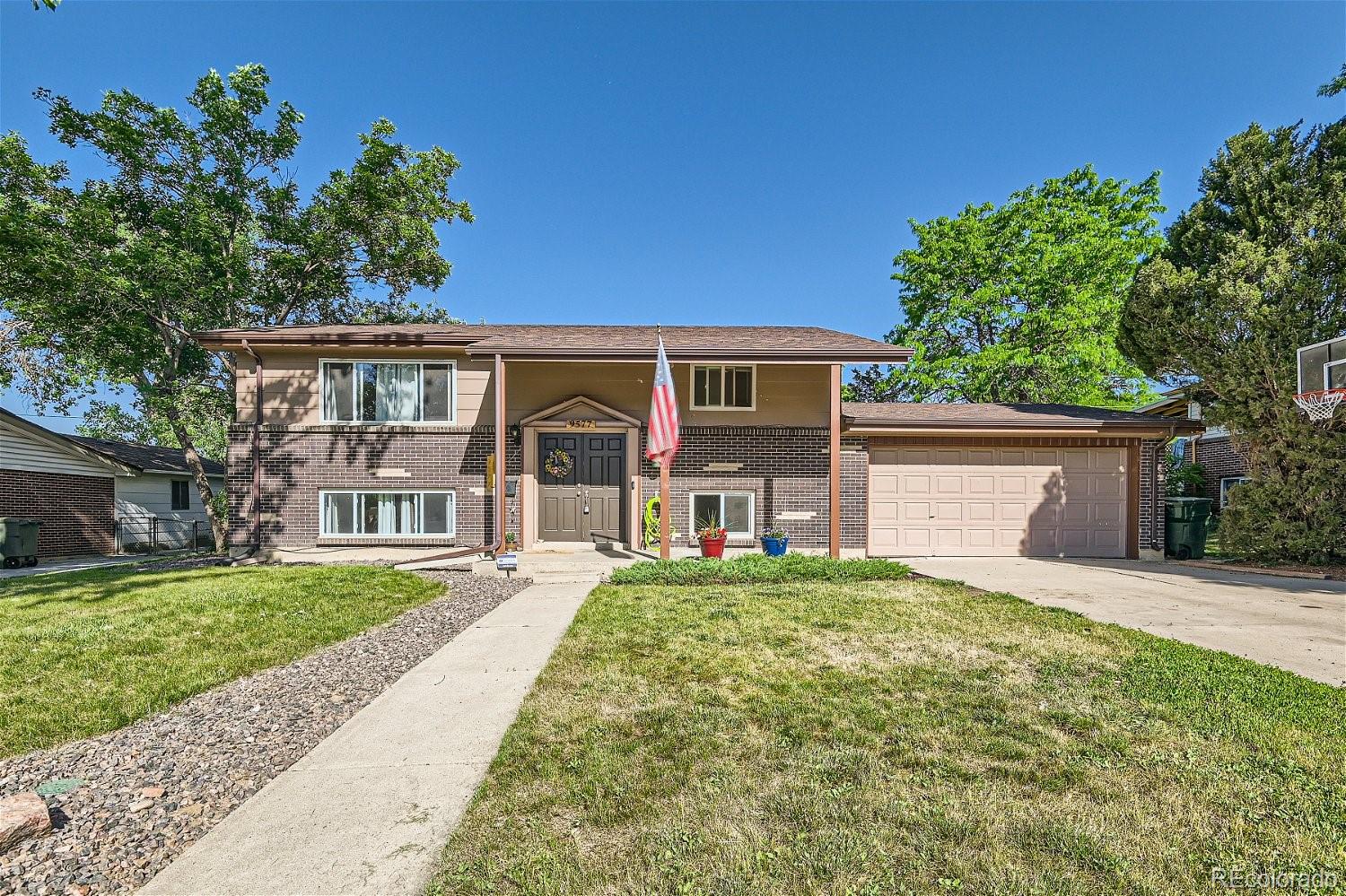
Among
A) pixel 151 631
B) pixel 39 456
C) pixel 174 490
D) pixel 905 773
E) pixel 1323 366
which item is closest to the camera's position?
pixel 905 773

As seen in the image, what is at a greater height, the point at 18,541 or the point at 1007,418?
the point at 1007,418

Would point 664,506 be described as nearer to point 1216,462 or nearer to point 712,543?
point 712,543

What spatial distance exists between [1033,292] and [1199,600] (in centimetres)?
1449

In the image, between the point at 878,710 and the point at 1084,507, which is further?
the point at 1084,507

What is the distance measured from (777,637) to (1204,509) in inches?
424

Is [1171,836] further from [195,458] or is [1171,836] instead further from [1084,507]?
[195,458]

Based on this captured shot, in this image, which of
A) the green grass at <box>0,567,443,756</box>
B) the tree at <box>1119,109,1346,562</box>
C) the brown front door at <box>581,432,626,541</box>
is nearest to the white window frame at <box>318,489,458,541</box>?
the green grass at <box>0,567,443,756</box>

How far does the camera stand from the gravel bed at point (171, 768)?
2.25m

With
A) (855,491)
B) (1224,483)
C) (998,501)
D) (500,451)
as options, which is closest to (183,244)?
(500,451)

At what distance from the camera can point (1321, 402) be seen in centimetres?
888

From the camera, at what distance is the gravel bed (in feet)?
7.39

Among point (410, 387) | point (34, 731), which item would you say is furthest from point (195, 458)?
point (34, 731)

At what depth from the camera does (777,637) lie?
520 centimetres

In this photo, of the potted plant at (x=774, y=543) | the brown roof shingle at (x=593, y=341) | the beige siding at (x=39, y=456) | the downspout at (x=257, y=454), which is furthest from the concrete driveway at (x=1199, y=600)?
the beige siding at (x=39, y=456)
